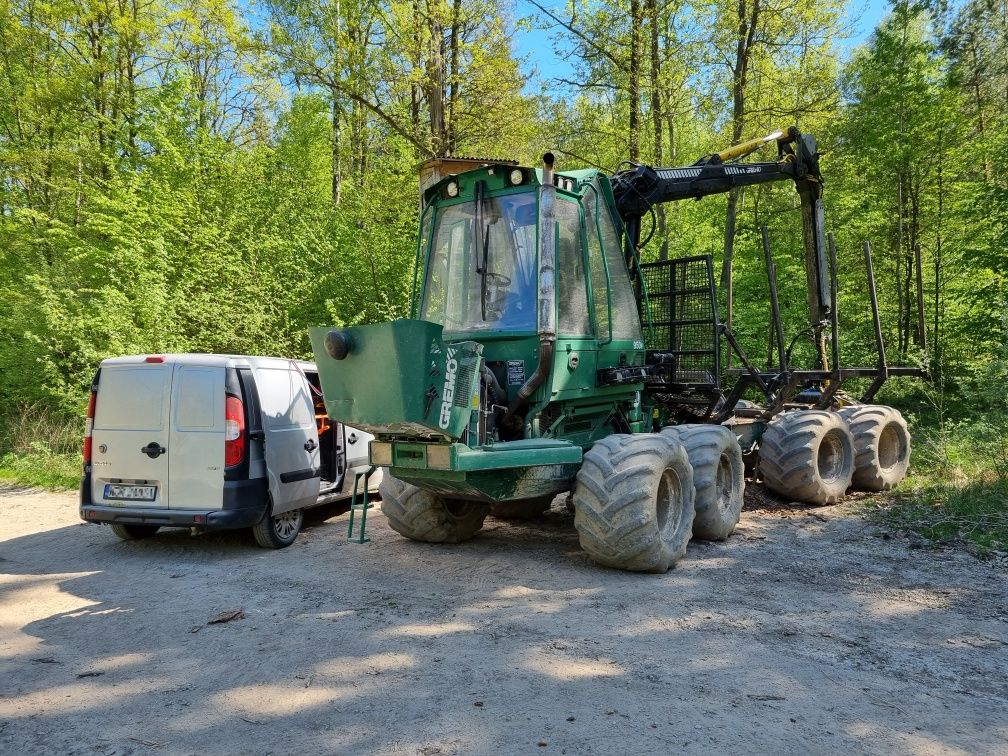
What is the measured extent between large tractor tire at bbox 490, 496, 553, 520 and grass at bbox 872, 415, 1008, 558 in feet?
→ 11.6

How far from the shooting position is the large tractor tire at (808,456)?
27.5ft

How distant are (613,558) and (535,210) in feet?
9.43

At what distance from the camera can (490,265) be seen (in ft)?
20.5

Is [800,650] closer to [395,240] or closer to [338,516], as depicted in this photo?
[338,516]

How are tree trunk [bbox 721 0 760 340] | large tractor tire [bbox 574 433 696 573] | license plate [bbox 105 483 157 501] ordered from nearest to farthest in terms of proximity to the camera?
large tractor tire [bbox 574 433 696 573]
license plate [bbox 105 483 157 501]
tree trunk [bbox 721 0 760 340]

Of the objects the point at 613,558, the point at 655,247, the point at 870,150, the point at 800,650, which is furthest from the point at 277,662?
the point at 870,150

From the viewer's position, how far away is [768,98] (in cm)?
1673

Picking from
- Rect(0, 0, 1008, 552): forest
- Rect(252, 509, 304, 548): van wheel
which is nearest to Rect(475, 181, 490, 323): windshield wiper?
Rect(252, 509, 304, 548): van wheel

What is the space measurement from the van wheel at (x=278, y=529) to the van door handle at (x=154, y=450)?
1084mm

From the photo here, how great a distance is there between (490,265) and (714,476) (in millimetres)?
2804

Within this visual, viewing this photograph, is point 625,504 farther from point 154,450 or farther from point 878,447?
point 878,447

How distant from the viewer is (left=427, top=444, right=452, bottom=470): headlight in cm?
527

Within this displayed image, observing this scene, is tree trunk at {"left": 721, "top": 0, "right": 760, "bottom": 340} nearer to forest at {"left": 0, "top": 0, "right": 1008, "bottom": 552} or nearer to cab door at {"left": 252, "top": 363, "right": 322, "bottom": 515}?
forest at {"left": 0, "top": 0, "right": 1008, "bottom": 552}

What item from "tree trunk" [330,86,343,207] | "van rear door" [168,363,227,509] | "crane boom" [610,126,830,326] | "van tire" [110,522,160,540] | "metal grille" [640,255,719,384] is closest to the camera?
"van rear door" [168,363,227,509]
